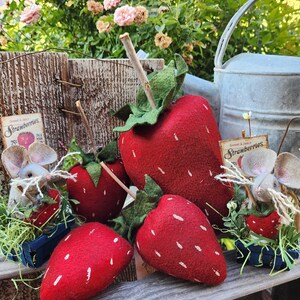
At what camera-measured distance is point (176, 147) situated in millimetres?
621

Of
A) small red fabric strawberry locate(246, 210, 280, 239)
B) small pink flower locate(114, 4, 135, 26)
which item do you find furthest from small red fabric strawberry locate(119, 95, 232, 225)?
small pink flower locate(114, 4, 135, 26)

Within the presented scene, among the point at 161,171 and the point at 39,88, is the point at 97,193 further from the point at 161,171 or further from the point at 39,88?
the point at 39,88

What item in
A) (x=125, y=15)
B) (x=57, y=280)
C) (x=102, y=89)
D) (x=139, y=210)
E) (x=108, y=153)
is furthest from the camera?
(x=125, y=15)

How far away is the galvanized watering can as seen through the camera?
770mm

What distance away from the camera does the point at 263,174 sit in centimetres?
55

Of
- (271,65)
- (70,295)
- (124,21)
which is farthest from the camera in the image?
(124,21)

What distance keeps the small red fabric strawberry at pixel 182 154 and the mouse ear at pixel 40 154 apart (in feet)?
0.43

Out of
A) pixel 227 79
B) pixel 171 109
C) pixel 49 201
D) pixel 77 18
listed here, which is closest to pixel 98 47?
pixel 77 18

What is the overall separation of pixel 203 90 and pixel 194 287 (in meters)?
0.47

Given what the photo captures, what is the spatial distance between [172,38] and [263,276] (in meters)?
0.85

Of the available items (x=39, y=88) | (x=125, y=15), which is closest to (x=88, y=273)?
(x=39, y=88)

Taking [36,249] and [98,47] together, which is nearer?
[36,249]

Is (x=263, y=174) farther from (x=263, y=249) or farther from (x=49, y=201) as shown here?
(x=49, y=201)

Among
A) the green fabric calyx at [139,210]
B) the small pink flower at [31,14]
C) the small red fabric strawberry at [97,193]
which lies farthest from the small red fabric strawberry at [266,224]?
the small pink flower at [31,14]
